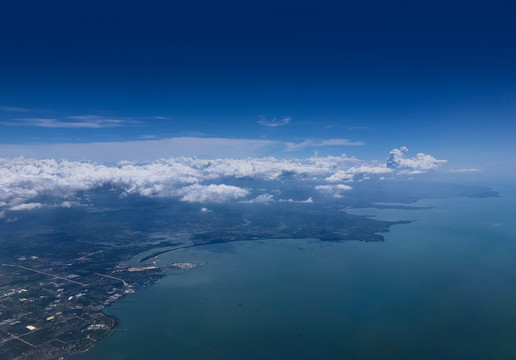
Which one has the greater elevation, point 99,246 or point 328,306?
point 99,246

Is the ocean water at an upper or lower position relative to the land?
lower

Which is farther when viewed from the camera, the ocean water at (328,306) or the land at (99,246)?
the land at (99,246)

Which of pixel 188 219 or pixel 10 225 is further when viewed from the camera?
pixel 188 219

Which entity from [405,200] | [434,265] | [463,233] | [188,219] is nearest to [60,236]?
[188,219]

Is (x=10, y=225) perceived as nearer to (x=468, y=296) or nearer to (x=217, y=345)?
(x=217, y=345)

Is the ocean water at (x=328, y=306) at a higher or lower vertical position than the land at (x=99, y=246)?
lower

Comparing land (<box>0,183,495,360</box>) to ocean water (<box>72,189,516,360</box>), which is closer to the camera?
ocean water (<box>72,189,516,360</box>)

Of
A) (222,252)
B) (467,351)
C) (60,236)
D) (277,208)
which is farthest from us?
(277,208)

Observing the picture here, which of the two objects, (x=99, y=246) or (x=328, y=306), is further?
(x=99, y=246)
